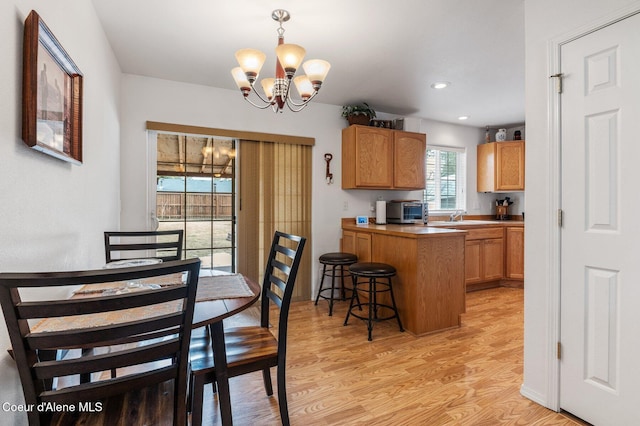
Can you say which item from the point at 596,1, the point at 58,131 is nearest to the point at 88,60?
the point at 58,131

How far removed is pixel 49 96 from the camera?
4.18ft

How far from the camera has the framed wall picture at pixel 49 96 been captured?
108 cm

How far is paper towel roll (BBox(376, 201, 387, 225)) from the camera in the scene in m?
4.07

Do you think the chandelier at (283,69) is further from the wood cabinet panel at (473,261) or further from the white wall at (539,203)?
the wood cabinet panel at (473,261)

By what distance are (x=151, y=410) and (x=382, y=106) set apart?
151 inches

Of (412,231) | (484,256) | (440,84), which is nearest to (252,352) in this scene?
(412,231)

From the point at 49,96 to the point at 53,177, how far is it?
0.33 metres

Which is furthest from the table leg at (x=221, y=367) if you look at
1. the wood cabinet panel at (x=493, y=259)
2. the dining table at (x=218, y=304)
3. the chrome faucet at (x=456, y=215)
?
the chrome faucet at (x=456, y=215)

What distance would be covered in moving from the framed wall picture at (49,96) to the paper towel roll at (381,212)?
3.19 meters

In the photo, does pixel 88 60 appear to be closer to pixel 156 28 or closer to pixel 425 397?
pixel 156 28

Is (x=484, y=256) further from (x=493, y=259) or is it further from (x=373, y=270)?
(x=373, y=270)

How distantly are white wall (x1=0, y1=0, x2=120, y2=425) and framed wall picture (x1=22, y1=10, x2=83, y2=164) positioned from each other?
0.08 ft

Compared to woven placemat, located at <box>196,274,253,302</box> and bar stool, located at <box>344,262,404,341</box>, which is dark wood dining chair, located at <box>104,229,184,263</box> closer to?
woven placemat, located at <box>196,274,253,302</box>

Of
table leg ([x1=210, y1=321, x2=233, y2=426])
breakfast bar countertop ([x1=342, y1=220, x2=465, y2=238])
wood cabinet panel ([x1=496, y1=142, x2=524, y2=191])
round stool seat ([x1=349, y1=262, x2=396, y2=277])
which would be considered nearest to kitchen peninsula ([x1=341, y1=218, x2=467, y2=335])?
breakfast bar countertop ([x1=342, y1=220, x2=465, y2=238])
